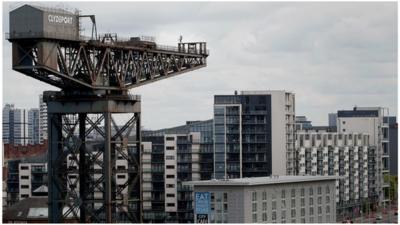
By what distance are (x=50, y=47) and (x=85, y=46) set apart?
9.29 feet

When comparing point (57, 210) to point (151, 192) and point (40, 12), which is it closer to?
point (40, 12)

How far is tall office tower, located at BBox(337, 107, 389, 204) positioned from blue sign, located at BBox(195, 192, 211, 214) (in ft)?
246

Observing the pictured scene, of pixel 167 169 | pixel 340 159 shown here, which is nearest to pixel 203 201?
pixel 167 169

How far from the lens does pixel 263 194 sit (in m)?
76.2

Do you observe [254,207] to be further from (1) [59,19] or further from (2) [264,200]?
(1) [59,19]

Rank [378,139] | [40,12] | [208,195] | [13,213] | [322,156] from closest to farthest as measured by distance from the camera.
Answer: [40,12]
[208,195]
[13,213]
[322,156]
[378,139]

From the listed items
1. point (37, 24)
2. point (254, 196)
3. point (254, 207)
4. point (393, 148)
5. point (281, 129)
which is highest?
point (37, 24)

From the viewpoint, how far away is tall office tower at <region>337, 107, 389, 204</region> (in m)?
151

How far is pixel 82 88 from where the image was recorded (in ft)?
213

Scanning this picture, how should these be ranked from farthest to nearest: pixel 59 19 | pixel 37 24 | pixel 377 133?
pixel 377 133 → pixel 59 19 → pixel 37 24

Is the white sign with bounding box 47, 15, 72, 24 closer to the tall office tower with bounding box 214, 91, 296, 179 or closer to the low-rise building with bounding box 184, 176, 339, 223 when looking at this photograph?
the low-rise building with bounding box 184, 176, 339, 223

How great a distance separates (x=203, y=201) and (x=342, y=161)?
218 ft

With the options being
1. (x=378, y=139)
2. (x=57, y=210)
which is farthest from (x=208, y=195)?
(x=378, y=139)

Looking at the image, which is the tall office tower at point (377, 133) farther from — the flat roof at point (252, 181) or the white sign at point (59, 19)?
the white sign at point (59, 19)
